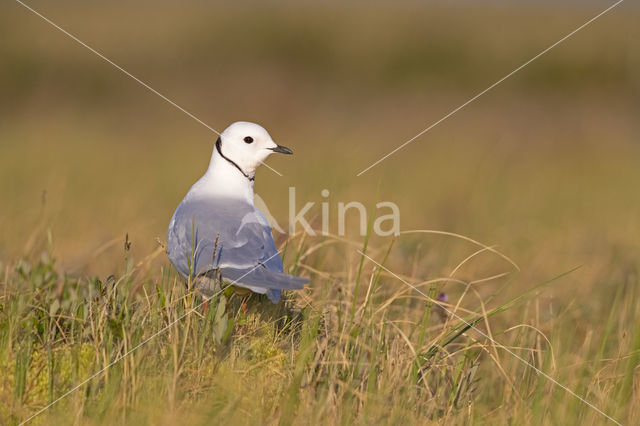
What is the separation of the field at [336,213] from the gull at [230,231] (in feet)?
0.60

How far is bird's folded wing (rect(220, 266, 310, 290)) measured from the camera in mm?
2943

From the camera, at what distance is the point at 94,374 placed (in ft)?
9.00

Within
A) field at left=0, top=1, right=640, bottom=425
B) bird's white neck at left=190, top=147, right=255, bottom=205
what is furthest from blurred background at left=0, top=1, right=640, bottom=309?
bird's white neck at left=190, top=147, right=255, bottom=205

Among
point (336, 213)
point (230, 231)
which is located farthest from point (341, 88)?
point (230, 231)

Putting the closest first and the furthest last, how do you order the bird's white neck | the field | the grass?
the grass
the field
the bird's white neck

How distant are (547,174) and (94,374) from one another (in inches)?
377

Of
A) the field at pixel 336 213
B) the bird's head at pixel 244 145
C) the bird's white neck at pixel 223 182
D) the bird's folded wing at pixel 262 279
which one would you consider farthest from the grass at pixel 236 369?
the bird's head at pixel 244 145

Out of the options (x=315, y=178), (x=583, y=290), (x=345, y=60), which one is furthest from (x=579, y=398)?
(x=345, y=60)

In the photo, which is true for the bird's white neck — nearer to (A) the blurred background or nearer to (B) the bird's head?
(B) the bird's head

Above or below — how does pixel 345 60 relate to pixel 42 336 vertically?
above

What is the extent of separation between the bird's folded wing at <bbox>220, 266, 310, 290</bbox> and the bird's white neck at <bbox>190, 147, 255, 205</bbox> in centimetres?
50

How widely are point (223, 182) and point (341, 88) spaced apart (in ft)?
35.3

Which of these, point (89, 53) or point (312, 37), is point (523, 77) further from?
point (89, 53)

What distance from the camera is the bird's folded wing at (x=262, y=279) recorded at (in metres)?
2.94
